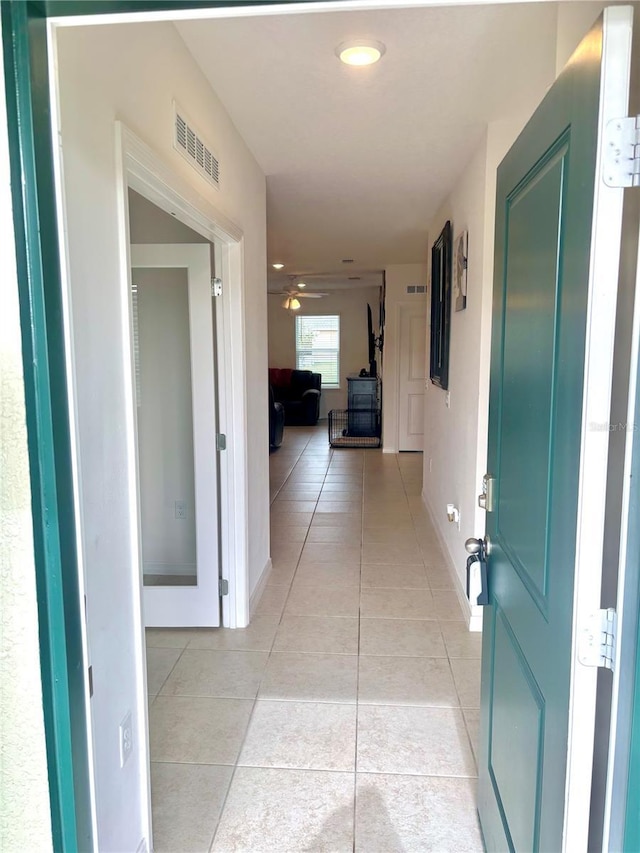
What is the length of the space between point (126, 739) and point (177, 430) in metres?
2.01

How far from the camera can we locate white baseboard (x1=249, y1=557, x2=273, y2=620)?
3.31 metres

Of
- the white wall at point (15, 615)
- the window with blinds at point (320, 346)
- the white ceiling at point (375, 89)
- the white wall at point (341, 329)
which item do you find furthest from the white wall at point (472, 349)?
the window with blinds at point (320, 346)

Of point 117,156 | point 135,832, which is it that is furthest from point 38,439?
point 135,832

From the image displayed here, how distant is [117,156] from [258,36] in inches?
34.1

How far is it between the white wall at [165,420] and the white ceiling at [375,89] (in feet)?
3.14

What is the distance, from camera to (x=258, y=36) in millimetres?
1928

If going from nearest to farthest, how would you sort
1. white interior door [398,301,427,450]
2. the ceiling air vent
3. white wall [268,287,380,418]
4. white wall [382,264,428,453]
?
1. the ceiling air vent
2. white wall [382,264,428,453]
3. white interior door [398,301,427,450]
4. white wall [268,287,380,418]

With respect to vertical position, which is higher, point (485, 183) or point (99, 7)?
point (485, 183)

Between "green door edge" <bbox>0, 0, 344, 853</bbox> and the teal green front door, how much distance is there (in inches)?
20.8

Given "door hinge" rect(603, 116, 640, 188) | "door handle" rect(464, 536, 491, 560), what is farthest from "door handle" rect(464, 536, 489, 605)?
"door hinge" rect(603, 116, 640, 188)

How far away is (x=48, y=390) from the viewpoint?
0.94 meters

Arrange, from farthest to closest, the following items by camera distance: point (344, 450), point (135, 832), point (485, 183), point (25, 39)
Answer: point (344, 450)
point (485, 183)
point (135, 832)
point (25, 39)

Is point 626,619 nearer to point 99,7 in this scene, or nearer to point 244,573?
point 99,7

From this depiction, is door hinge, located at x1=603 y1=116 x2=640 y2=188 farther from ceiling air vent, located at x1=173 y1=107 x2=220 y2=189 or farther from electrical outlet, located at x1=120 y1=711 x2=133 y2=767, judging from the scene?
electrical outlet, located at x1=120 y1=711 x2=133 y2=767
